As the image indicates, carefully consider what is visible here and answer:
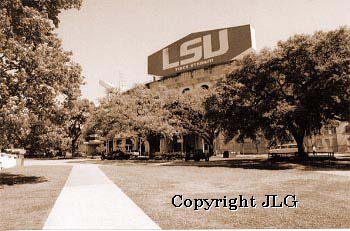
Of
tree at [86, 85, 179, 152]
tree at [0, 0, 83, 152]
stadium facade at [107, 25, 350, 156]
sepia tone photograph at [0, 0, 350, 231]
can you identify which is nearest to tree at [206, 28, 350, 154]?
sepia tone photograph at [0, 0, 350, 231]

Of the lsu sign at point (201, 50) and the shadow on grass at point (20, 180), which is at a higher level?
the lsu sign at point (201, 50)

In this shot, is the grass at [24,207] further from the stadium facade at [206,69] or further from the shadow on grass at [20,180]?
the stadium facade at [206,69]

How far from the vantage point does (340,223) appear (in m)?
6.71

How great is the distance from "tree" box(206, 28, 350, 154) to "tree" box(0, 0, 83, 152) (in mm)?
13953

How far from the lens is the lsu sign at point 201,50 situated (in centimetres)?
6047

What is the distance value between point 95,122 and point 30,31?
32889 mm

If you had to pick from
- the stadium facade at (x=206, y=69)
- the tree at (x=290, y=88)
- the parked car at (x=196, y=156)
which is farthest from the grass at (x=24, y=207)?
the stadium facade at (x=206, y=69)

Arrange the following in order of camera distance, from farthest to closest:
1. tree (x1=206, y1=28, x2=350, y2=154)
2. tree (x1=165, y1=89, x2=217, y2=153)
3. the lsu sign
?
the lsu sign → tree (x1=165, y1=89, x2=217, y2=153) → tree (x1=206, y1=28, x2=350, y2=154)

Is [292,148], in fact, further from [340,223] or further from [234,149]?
[340,223]

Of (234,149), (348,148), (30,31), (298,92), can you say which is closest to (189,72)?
(234,149)

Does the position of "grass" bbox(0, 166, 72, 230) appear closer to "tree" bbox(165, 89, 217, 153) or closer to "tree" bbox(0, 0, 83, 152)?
"tree" bbox(0, 0, 83, 152)

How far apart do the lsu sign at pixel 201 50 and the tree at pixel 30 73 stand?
158 feet

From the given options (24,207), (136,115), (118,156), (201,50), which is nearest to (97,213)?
(24,207)

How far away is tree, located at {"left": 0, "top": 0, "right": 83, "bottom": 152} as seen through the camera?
13.6 metres
